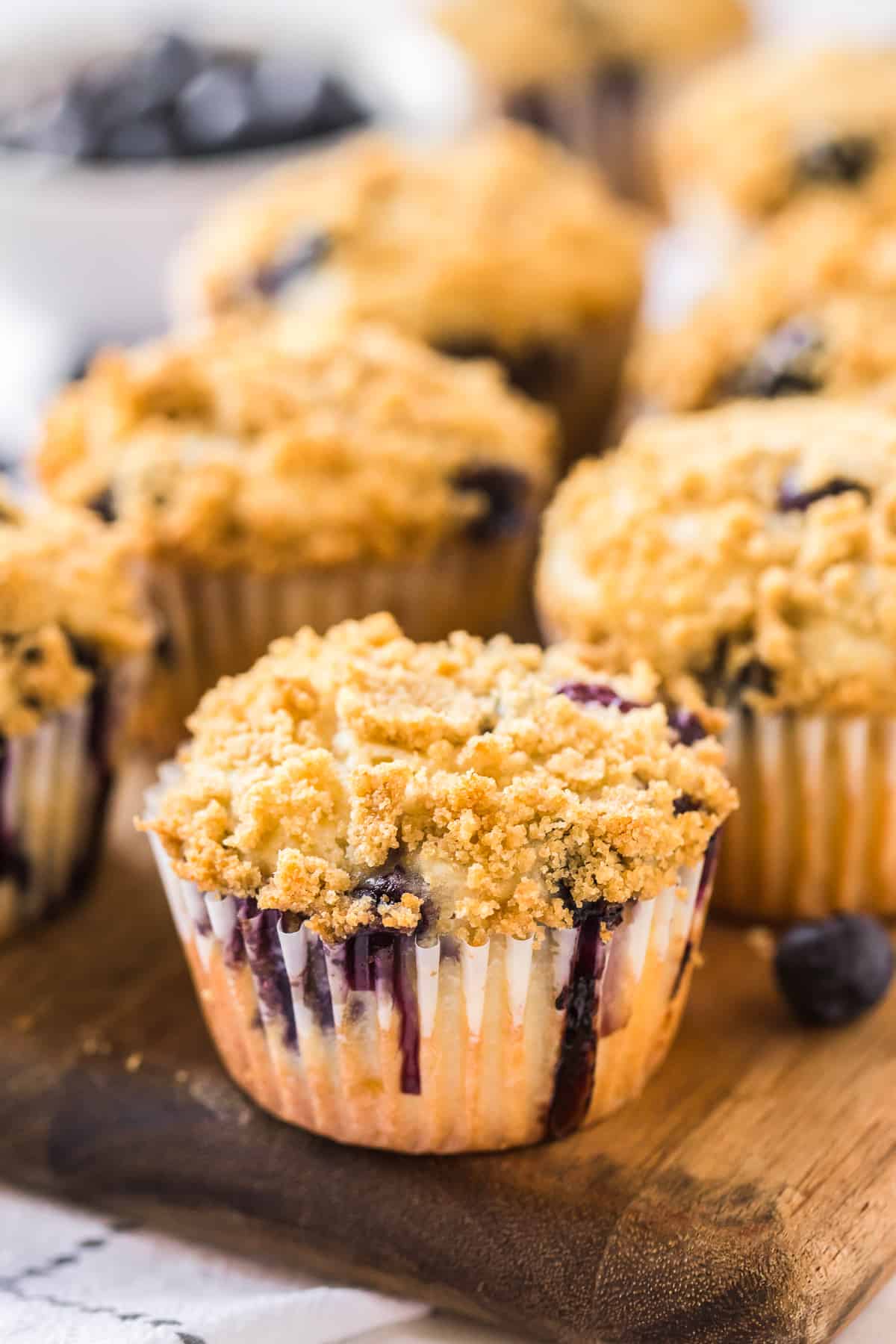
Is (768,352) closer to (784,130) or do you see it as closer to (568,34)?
(784,130)

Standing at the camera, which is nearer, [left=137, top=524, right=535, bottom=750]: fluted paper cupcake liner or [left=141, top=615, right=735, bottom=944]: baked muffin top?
[left=141, top=615, right=735, bottom=944]: baked muffin top

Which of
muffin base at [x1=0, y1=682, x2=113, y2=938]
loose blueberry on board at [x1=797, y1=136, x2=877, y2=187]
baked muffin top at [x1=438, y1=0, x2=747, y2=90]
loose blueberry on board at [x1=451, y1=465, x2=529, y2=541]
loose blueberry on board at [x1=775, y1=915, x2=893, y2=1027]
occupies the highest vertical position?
baked muffin top at [x1=438, y1=0, x2=747, y2=90]

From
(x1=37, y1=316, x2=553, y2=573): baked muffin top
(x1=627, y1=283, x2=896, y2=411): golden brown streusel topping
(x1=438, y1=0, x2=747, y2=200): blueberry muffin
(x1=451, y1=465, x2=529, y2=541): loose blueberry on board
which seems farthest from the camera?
(x1=438, y1=0, x2=747, y2=200): blueberry muffin

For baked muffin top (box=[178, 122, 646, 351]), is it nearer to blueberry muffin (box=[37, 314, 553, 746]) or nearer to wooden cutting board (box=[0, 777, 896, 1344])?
blueberry muffin (box=[37, 314, 553, 746])

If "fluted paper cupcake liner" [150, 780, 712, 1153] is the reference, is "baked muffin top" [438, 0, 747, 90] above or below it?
above

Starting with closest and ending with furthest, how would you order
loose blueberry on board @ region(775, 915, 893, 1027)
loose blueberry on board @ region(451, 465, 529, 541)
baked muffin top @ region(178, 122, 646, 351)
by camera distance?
loose blueberry on board @ region(775, 915, 893, 1027) → loose blueberry on board @ region(451, 465, 529, 541) → baked muffin top @ region(178, 122, 646, 351)

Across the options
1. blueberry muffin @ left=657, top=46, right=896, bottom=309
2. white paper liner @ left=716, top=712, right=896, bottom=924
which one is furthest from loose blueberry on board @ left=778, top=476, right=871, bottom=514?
blueberry muffin @ left=657, top=46, right=896, bottom=309

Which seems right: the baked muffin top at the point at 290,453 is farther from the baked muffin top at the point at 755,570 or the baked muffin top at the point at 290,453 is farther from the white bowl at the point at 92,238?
the white bowl at the point at 92,238

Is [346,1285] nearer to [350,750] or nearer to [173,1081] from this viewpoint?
[173,1081]
